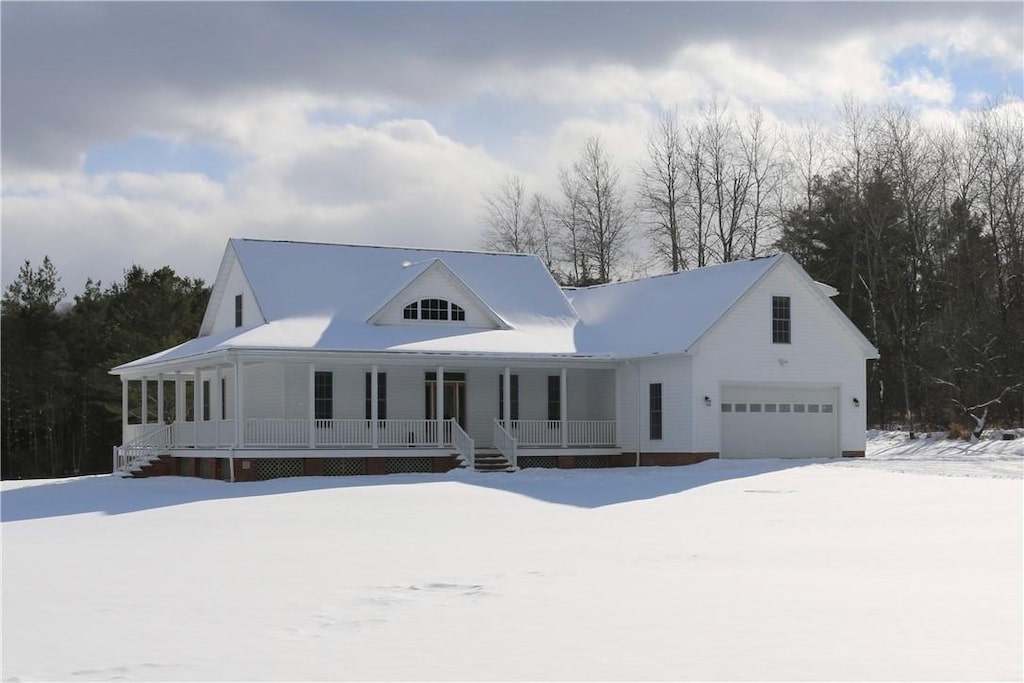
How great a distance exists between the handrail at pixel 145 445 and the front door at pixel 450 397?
23.2 ft

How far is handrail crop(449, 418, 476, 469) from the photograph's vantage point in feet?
109

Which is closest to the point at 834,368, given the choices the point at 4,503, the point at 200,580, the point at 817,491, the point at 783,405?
the point at 783,405

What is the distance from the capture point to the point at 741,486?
27.8 metres

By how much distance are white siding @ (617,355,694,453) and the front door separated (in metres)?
4.39

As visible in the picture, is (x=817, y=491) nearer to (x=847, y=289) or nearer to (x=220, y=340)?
Result: (x=220, y=340)

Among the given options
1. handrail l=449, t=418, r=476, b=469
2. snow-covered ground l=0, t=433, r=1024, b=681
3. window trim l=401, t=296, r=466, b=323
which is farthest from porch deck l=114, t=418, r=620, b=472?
snow-covered ground l=0, t=433, r=1024, b=681

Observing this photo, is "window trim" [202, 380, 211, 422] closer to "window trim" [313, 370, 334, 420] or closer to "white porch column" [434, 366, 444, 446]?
"window trim" [313, 370, 334, 420]

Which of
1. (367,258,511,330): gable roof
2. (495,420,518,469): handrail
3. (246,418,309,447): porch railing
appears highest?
(367,258,511,330): gable roof

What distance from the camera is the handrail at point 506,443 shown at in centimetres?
3400

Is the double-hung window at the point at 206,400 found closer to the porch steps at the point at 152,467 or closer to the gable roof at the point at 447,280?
the porch steps at the point at 152,467

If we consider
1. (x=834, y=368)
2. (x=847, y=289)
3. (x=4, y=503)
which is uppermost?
(x=847, y=289)

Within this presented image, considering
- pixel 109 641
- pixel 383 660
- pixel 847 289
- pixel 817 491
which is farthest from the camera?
pixel 847 289

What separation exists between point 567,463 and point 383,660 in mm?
26219

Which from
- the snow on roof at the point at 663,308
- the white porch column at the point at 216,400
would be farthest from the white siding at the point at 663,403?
the white porch column at the point at 216,400
